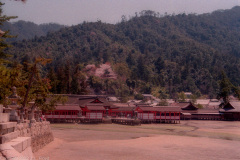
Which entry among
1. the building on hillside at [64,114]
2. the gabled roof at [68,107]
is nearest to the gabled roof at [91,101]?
the gabled roof at [68,107]

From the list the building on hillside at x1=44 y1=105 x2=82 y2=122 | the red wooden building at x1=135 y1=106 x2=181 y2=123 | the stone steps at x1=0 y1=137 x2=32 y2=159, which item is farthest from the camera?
the red wooden building at x1=135 y1=106 x2=181 y2=123

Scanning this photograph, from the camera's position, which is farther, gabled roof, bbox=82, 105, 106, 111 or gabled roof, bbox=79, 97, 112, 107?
gabled roof, bbox=79, 97, 112, 107

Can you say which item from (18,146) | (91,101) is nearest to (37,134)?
(18,146)

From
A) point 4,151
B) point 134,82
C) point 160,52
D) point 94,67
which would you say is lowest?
point 4,151

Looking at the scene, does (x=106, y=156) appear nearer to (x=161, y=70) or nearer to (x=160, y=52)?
(x=161, y=70)

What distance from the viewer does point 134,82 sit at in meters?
118

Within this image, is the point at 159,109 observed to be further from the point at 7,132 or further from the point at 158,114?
the point at 7,132

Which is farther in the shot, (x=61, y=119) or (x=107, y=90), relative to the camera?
(x=107, y=90)

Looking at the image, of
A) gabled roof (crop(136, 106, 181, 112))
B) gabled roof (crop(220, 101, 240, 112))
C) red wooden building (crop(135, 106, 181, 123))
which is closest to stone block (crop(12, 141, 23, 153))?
red wooden building (crop(135, 106, 181, 123))

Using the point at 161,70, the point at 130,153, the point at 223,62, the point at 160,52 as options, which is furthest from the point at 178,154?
the point at 160,52

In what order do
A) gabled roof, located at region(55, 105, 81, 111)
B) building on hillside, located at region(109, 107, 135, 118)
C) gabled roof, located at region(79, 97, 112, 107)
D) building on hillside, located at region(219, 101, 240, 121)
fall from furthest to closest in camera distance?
building on hillside, located at region(219, 101, 240, 121), building on hillside, located at region(109, 107, 135, 118), gabled roof, located at region(79, 97, 112, 107), gabled roof, located at region(55, 105, 81, 111)

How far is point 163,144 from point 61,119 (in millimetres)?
31253

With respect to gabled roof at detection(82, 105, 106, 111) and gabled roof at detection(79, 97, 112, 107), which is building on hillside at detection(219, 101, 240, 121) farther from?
gabled roof at detection(82, 105, 106, 111)

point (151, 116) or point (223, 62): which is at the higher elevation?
point (223, 62)
